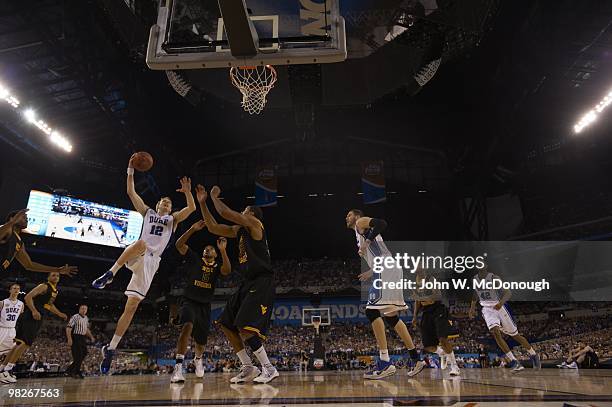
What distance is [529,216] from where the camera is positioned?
21578 millimetres

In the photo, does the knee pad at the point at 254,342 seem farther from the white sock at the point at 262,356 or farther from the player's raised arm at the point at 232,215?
the player's raised arm at the point at 232,215

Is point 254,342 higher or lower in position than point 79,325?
lower

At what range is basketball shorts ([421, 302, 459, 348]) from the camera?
21.2 ft

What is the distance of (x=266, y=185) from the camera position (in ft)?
62.0

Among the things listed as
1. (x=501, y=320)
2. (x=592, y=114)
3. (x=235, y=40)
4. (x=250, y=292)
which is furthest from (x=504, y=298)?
(x=592, y=114)

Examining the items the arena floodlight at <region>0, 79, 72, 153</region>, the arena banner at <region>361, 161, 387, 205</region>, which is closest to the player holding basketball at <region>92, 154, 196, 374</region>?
the arena floodlight at <region>0, 79, 72, 153</region>

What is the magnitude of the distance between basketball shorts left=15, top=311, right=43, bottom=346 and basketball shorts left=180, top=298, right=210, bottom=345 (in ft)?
8.39

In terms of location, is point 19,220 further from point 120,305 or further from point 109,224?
point 120,305

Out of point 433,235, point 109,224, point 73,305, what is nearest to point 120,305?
point 73,305

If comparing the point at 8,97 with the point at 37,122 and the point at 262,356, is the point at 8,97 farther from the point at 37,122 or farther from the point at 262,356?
the point at 262,356

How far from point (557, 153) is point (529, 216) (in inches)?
135

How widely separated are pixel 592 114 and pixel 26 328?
60.0ft

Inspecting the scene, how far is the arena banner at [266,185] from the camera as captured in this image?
18803 millimetres

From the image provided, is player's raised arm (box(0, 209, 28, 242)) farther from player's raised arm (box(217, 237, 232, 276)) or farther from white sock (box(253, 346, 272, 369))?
white sock (box(253, 346, 272, 369))
